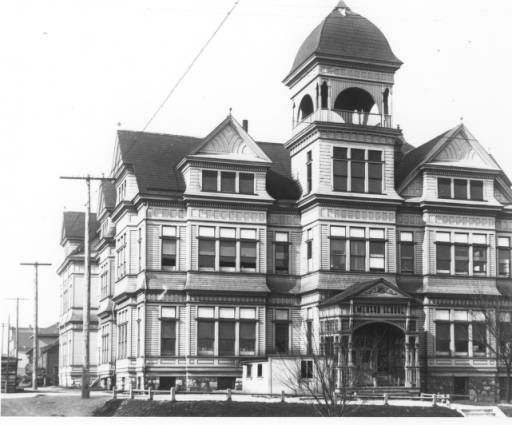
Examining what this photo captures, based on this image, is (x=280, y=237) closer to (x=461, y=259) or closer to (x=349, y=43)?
(x=461, y=259)

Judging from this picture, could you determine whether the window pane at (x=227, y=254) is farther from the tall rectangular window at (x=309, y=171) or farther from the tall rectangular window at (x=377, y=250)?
the tall rectangular window at (x=377, y=250)

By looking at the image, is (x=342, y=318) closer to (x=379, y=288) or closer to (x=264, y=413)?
(x=379, y=288)

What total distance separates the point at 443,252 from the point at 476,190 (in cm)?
380

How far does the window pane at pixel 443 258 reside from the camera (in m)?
48.1

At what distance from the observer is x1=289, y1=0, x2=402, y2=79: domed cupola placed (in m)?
47.0

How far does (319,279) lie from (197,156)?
8.62 metres

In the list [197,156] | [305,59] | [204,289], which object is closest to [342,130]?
[305,59]

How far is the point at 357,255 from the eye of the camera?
4688 cm

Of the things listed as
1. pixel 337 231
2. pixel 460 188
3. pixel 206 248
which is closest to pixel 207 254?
pixel 206 248

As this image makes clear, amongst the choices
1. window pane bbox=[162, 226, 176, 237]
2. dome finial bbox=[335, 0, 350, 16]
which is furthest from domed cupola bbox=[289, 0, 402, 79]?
window pane bbox=[162, 226, 176, 237]

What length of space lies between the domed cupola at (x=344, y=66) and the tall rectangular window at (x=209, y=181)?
5.66m

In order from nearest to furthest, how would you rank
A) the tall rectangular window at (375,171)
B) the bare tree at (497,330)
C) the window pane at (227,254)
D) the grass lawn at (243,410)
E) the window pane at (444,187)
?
the grass lawn at (243,410), the bare tree at (497,330), the window pane at (227,254), the tall rectangular window at (375,171), the window pane at (444,187)

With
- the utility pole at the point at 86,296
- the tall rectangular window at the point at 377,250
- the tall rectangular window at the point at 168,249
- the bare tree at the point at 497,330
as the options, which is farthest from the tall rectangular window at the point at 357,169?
the utility pole at the point at 86,296

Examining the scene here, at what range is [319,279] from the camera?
45.9 meters
